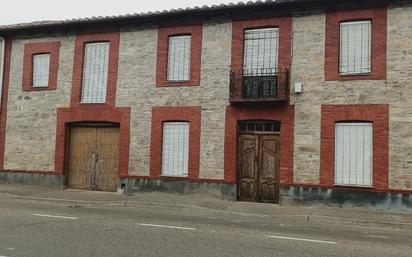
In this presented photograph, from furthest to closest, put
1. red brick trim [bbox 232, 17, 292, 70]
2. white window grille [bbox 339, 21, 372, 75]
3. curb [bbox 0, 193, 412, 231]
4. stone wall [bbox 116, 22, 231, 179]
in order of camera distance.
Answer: stone wall [bbox 116, 22, 231, 179], red brick trim [bbox 232, 17, 292, 70], white window grille [bbox 339, 21, 372, 75], curb [bbox 0, 193, 412, 231]

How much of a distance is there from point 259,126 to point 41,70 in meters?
9.65

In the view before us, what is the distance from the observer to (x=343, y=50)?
14695 millimetres

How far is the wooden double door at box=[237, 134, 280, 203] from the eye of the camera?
15.3 metres

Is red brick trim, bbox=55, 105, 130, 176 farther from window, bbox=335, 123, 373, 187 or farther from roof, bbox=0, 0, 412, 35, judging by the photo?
window, bbox=335, 123, 373, 187

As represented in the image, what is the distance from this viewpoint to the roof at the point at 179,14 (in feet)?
48.7

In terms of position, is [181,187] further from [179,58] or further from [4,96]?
[4,96]

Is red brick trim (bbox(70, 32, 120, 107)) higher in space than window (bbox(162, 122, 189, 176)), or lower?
higher

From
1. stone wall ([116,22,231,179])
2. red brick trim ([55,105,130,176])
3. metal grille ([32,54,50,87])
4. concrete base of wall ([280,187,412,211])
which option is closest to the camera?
concrete base of wall ([280,187,412,211])

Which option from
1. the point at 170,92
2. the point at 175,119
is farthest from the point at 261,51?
the point at 175,119

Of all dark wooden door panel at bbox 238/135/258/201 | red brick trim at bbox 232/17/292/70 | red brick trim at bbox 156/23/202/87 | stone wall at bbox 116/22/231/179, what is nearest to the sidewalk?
dark wooden door panel at bbox 238/135/258/201

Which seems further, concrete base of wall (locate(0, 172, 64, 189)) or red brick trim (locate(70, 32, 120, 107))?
concrete base of wall (locate(0, 172, 64, 189))

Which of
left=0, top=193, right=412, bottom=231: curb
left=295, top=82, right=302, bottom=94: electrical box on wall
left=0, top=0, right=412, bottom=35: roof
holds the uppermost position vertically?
left=0, top=0, right=412, bottom=35: roof

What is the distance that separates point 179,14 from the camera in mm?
16328

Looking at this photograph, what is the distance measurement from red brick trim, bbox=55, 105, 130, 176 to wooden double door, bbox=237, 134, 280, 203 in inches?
175
